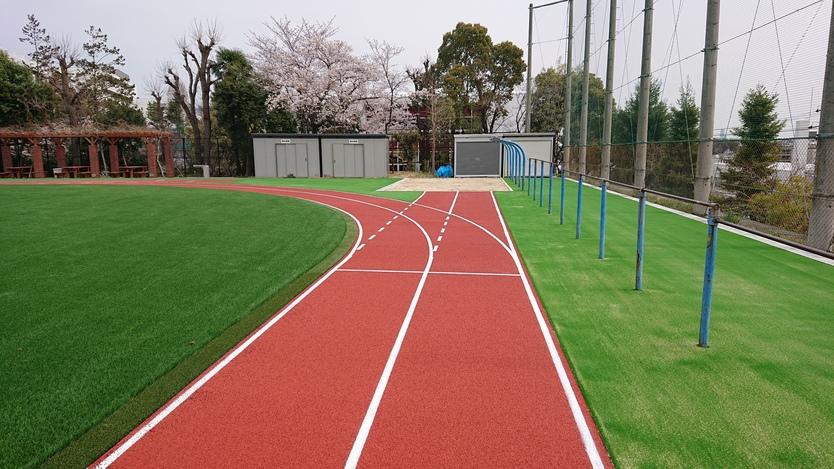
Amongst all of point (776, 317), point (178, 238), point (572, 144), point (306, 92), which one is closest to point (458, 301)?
point (776, 317)

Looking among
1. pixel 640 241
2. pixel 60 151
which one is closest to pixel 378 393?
pixel 640 241

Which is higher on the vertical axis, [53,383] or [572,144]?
[572,144]

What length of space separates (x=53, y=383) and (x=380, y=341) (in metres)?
3.09

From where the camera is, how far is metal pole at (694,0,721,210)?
48.8 ft

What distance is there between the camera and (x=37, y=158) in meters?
38.3

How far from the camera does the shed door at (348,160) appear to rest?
3609 centimetres

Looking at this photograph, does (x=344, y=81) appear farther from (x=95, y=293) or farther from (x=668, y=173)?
(x=95, y=293)

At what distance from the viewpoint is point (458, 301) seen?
304 inches

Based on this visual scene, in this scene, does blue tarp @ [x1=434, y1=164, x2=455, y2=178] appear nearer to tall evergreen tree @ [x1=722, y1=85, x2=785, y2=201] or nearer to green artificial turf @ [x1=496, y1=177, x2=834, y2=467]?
tall evergreen tree @ [x1=722, y1=85, x2=785, y2=201]

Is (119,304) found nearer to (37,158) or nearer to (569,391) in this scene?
(569,391)

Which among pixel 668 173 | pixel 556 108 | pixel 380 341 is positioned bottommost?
pixel 380 341

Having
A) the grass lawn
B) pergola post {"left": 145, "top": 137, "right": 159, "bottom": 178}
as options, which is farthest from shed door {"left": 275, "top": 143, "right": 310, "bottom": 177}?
the grass lawn

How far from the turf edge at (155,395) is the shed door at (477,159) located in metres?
27.7

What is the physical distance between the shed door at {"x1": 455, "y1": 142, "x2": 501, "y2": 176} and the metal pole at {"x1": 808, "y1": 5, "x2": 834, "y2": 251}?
78.7ft
